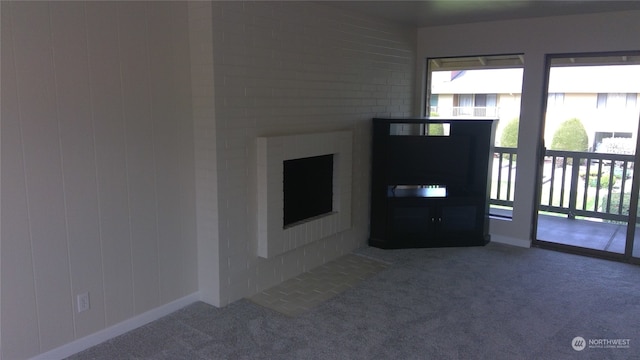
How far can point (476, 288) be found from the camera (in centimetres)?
377

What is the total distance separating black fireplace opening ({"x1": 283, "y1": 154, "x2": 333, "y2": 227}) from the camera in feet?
12.8

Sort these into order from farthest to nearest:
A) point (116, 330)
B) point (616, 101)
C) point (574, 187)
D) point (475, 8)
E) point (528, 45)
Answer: point (574, 187), point (528, 45), point (616, 101), point (475, 8), point (116, 330)

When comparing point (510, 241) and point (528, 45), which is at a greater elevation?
point (528, 45)

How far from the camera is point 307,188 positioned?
13.4ft

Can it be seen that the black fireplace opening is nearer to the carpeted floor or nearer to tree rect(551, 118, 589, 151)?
the carpeted floor

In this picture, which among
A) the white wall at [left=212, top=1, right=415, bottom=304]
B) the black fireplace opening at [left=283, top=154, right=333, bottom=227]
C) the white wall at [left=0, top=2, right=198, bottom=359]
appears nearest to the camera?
the white wall at [left=0, top=2, right=198, bottom=359]

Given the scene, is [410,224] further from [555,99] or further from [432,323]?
[555,99]

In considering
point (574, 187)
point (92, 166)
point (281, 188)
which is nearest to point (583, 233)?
point (574, 187)

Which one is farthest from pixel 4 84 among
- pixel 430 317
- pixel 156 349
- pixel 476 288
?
pixel 476 288

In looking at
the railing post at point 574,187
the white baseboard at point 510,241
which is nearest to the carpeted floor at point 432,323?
→ the white baseboard at point 510,241

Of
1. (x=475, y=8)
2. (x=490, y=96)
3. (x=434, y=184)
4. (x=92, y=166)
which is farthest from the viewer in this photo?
(x=490, y=96)

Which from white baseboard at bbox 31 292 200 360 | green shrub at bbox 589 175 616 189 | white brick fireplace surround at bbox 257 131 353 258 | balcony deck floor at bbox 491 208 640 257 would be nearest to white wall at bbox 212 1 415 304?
white brick fireplace surround at bbox 257 131 353 258

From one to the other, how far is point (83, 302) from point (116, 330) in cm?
32

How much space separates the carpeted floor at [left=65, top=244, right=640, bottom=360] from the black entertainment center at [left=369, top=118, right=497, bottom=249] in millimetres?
674
